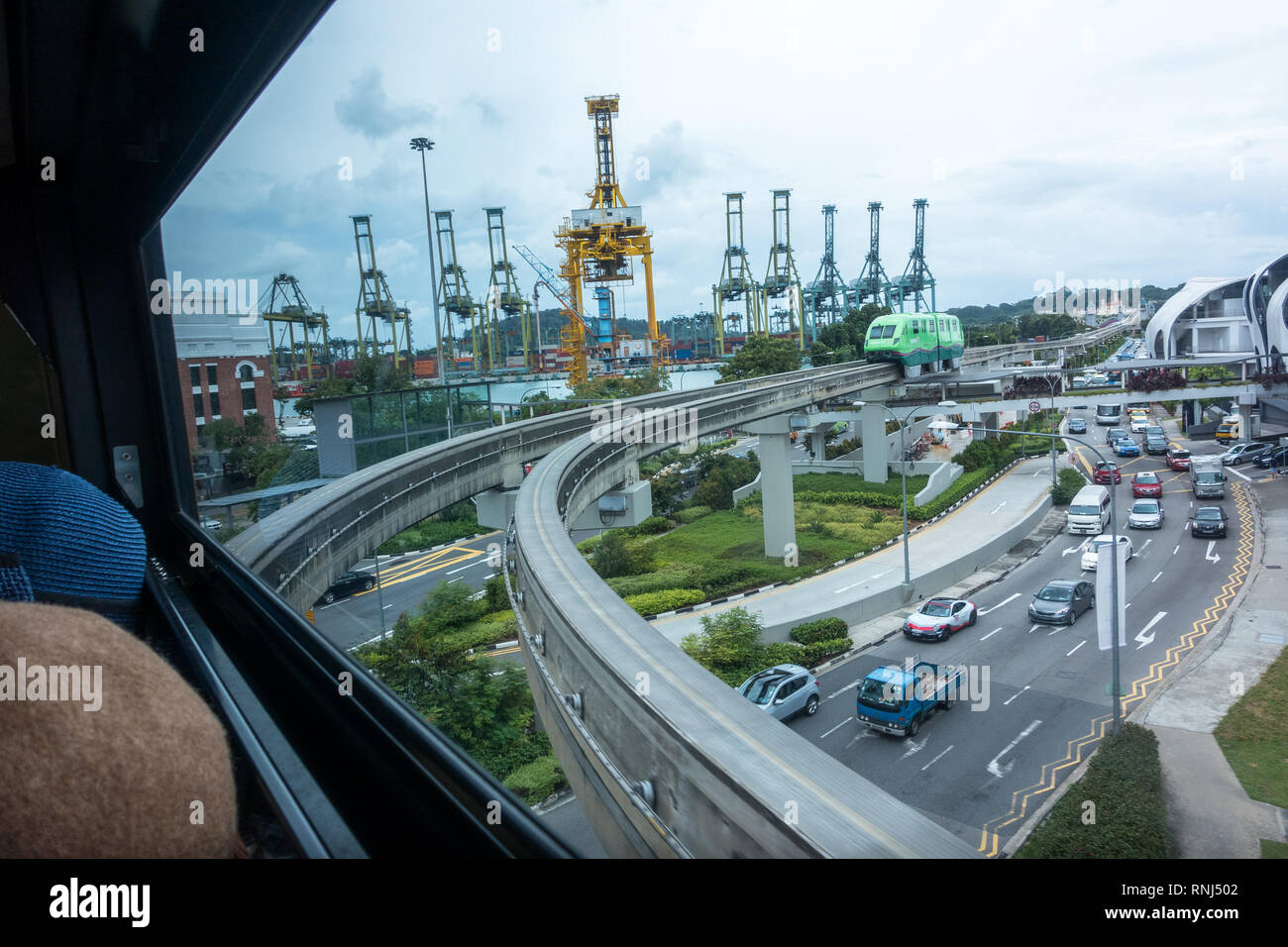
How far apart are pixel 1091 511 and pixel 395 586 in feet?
14.6

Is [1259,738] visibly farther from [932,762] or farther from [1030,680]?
[1030,680]

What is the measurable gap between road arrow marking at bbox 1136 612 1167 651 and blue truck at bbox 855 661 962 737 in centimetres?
88

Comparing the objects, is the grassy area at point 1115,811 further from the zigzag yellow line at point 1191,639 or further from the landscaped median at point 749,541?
the landscaped median at point 749,541

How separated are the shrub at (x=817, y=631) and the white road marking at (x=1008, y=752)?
1939 mm

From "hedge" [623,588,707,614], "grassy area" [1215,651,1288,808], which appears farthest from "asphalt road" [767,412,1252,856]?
"hedge" [623,588,707,614]

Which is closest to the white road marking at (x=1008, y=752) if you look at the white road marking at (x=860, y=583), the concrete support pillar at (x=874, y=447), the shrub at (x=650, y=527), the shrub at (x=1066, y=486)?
the shrub at (x=1066, y=486)

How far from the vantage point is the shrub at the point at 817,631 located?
5575mm

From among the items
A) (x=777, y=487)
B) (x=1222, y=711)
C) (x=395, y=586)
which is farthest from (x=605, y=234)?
(x=777, y=487)

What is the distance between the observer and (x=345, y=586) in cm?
306

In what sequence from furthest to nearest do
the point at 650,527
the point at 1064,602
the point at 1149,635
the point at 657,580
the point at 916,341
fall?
the point at 916,341, the point at 650,527, the point at 657,580, the point at 1064,602, the point at 1149,635

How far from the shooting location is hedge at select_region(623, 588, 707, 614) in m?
7.38

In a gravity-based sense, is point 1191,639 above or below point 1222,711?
below

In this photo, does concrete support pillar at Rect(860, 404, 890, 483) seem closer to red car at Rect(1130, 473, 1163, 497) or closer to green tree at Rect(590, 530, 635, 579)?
green tree at Rect(590, 530, 635, 579)
